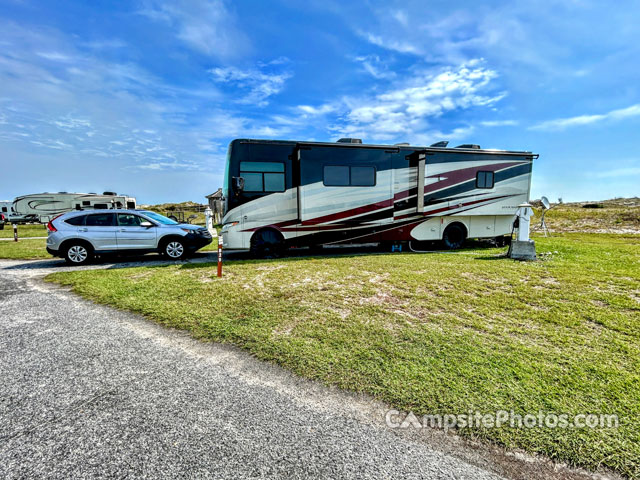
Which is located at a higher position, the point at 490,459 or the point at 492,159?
the point at 492,159

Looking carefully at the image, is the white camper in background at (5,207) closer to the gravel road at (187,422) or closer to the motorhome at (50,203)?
the motorhome at (50,203)

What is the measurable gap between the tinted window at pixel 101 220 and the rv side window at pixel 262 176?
418cm

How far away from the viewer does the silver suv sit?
27.9ft

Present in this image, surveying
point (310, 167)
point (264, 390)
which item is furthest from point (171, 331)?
point (310, 167)

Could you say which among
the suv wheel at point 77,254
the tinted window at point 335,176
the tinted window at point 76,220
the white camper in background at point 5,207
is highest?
the white camper in background at point 5,207

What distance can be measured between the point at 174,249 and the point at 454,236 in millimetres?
9482

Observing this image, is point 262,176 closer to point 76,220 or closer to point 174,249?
point 174,249

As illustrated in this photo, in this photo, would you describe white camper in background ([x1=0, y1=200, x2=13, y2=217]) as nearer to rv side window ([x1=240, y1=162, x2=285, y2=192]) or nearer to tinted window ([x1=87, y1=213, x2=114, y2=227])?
tinted window ([x1=87, y1=213, x2=114, y2=227])

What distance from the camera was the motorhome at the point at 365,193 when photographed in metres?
8.70

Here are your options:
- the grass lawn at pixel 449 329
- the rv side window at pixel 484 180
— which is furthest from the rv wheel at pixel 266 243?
the rv side window at pixel 484 180

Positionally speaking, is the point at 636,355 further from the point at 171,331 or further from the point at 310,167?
the point at 310,167

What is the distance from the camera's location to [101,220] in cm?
885

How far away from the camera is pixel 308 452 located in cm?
191

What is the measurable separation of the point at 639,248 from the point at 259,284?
12.3 meters
